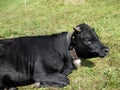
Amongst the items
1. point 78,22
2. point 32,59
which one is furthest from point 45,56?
point 78,22

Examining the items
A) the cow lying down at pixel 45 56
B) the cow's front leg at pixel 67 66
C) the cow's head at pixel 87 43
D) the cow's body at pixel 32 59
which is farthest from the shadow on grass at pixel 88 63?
the cow's body at pixel 32 59

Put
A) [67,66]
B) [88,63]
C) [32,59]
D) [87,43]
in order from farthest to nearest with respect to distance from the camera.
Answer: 1. [88,63]
2. [67,66]
3. [87,43]
4. [32,59]

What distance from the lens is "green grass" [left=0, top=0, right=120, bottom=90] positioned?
958 centimetres

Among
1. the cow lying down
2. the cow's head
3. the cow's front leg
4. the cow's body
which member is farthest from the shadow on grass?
the cow's body

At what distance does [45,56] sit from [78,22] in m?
6.15

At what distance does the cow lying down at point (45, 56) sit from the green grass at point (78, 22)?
38 cm

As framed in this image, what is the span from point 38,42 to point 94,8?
26.6ft

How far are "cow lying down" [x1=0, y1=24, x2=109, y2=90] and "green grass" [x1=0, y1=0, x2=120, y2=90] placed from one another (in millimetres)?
376

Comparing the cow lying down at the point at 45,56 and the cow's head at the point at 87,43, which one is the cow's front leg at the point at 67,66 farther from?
the cow's head at the point at 87,43

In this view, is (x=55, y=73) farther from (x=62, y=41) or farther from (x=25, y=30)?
(x=25, y=30)

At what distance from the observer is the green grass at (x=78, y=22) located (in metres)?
9.58

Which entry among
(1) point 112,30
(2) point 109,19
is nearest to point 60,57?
(1) point 112,30

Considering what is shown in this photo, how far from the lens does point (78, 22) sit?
49.4ft

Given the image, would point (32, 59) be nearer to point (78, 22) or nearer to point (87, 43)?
point (87, 43)
